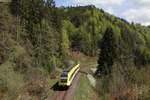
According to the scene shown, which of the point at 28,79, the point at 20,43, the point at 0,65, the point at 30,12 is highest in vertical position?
the point at 30,12

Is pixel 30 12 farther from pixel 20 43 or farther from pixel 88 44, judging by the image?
pixel 88 44

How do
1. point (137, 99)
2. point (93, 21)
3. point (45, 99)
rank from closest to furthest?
point (137, 99), point (45, 99), point (93, 21)

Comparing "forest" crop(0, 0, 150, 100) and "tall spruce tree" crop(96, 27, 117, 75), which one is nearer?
"forest" crop(0, 0, 150, 100)

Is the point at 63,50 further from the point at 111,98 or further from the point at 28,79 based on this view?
the point at 111,98

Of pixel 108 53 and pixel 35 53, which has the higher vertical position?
pixel 35 53

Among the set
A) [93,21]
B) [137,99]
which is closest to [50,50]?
[137,99]

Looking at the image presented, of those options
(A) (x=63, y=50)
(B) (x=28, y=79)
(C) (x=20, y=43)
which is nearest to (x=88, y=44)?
(A) (x=63, y=50)

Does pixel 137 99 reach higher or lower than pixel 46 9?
lower

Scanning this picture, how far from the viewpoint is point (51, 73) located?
31.0 metres

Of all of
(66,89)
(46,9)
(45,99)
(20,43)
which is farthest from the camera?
(46,9)

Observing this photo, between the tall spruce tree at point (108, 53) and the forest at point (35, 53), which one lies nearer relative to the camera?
the forest at point (35, 53)

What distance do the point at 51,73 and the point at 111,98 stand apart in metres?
14.7

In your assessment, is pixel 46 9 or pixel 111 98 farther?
pixel 46 9

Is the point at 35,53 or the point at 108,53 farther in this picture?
the point at 108,53
